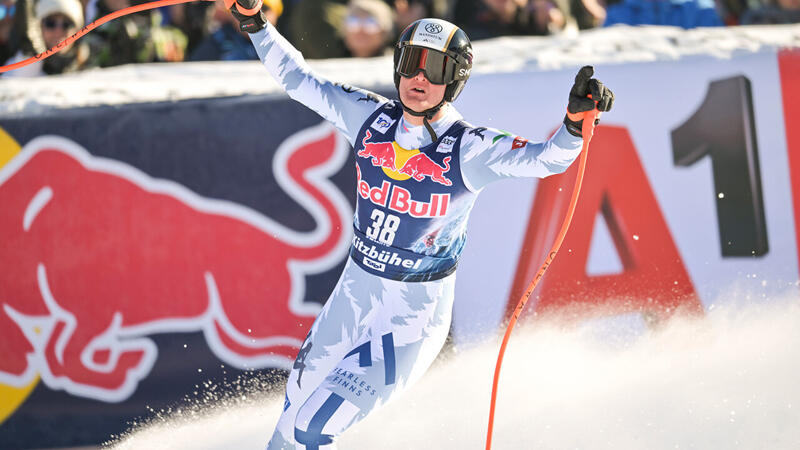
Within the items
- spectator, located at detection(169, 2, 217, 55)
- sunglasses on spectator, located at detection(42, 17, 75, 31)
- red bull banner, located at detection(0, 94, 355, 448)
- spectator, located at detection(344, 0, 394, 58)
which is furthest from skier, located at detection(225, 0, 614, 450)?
spectator, located at detection(169, 2, 217, 55)

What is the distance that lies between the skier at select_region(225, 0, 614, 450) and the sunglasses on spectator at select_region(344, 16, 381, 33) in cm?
227

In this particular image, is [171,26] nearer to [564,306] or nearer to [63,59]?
[63,59]

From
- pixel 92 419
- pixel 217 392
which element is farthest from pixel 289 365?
pixel 92 419

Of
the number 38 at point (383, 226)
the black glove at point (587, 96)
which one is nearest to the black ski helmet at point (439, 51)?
the number 38 at point (383, 226)

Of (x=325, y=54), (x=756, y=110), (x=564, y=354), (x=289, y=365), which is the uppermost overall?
(x=756, y=110)

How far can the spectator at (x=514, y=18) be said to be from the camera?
7047 millimetres

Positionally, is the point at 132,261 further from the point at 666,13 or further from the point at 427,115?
the point at 666,13

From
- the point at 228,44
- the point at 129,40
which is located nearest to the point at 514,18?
the point at 228,44

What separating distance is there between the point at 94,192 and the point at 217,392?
1.42m

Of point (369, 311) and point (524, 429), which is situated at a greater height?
point (369, 311)

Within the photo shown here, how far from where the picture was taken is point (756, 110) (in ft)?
20.0

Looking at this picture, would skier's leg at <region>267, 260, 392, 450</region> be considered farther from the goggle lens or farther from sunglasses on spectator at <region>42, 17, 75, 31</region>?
sunglasses on spectator at <region>42, 17, 75, 31</region>

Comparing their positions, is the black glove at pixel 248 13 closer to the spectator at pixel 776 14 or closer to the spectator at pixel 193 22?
the spectator at pixel 193 22

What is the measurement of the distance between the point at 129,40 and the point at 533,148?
155 inches
